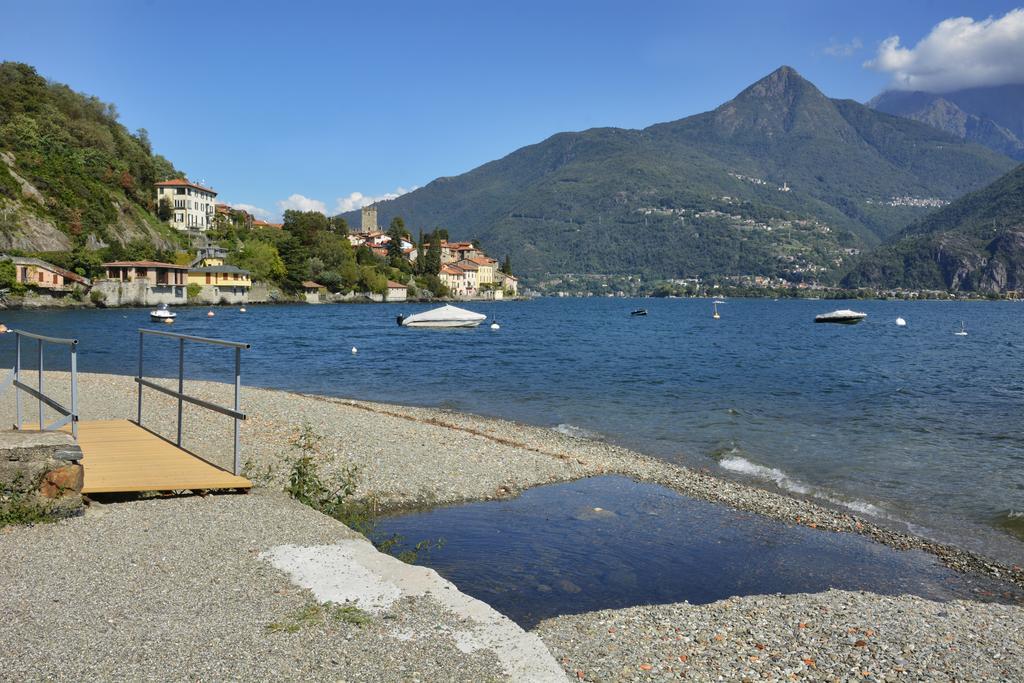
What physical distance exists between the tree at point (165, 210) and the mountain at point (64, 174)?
229 cm

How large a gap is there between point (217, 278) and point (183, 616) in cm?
11451

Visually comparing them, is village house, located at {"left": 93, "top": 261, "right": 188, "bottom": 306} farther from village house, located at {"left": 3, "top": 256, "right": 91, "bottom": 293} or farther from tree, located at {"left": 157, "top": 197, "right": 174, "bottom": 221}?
tree, located at {"left": 157, "top": 197, "right": 174, "bottom": 221}

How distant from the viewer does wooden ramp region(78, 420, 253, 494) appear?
30.3ft

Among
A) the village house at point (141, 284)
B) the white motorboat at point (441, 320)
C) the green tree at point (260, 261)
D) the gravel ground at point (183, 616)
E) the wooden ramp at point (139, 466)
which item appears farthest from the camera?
the green tree at point (260, 261)

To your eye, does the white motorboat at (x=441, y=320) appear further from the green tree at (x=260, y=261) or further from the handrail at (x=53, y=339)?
the handrail at (x=53, y=339)

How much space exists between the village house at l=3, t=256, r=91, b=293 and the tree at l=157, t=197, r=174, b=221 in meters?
39.5

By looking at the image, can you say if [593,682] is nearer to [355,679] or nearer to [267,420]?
[355,679]

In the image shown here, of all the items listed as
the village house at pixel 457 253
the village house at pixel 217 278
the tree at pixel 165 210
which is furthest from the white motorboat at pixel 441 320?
the village house at pixel 457 253

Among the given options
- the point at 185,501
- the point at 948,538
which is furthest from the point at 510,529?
the point at 948,538

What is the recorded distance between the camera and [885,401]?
28.0m

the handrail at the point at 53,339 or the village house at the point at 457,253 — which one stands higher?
the village house at the point at 457,253

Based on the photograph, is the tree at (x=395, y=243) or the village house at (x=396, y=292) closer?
Result: the village house at (x=396, y=292)

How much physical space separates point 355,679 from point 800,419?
21.0 metres

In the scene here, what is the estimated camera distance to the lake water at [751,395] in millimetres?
15078
